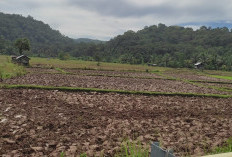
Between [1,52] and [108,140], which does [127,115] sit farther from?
[1,52]

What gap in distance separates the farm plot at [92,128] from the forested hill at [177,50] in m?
58.6

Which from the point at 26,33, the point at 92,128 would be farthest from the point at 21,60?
the point at 26,33

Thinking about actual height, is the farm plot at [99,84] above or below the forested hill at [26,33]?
below

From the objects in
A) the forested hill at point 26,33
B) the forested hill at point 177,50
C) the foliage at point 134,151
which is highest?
the forested hill at point 26,33

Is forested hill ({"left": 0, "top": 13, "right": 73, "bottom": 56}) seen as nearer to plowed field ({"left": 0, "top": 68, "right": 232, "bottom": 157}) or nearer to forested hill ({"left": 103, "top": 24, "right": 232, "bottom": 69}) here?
forested hill ({"left": 103, "top": 24, "right": 232, "bottom": 69})

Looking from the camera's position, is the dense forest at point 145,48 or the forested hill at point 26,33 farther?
the forested hill at point 26,33

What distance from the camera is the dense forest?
65.9m

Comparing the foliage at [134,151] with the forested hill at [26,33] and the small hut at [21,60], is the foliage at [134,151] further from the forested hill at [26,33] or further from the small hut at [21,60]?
the forested hill at [26,33]

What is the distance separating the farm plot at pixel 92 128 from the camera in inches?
162

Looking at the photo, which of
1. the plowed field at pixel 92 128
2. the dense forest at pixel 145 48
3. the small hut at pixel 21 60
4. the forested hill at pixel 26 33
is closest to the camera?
the plowed field at pixel 92 128

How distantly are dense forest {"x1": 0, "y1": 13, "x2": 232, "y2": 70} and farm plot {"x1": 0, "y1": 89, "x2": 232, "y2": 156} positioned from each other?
41961mm

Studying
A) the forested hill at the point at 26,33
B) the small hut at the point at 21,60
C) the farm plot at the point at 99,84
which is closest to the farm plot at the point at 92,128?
the farm plot at the point at 99,84

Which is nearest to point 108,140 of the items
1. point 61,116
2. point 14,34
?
point 61,116

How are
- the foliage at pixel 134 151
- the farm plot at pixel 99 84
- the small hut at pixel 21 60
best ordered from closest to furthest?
1. the foliage at pixel 134 151
2. the farm plot at pixel 99 84
3. the small hut at pixel 21 60
